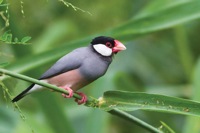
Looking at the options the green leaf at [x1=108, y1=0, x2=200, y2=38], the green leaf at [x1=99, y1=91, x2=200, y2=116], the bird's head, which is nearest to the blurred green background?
the green leaf at [x1=108, y1=0, x2=200, y2=38]

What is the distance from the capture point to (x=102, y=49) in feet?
4.34

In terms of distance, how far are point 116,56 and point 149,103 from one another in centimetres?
169

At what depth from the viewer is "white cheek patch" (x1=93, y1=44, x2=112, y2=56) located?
1309mm

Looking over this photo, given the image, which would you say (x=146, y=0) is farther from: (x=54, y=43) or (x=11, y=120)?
(x=11, y=120)

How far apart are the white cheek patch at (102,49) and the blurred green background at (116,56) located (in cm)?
41

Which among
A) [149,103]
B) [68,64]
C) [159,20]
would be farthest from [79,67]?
[159,20]

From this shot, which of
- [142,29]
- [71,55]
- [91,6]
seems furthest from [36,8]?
[71,55]

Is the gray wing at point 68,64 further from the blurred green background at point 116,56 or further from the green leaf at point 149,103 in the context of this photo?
Answer: the blurred green background at point 116,56

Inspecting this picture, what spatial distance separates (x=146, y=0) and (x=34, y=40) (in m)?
0.60

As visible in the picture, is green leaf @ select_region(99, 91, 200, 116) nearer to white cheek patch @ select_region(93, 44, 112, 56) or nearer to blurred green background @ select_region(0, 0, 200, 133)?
white cheek patch @ select_region(93, 44, 112, 56)

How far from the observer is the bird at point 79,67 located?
50.4 inches

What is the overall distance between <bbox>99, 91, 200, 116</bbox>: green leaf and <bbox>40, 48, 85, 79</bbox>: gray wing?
113 mm

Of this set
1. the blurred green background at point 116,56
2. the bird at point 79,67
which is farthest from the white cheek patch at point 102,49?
the blurred green background at point 116,56

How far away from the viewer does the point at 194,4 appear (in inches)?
68.2
